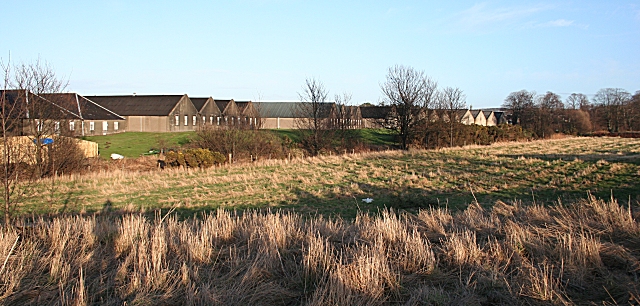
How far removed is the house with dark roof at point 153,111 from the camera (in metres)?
55.9

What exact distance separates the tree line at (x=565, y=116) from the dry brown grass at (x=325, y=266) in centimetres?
6650

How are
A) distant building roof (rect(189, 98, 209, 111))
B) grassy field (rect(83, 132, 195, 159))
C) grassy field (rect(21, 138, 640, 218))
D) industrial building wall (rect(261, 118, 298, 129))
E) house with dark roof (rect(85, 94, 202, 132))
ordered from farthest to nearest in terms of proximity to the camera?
1. industrial building wall (rect(261, 118, 298, 129))
2. distant building roof (rect(189, 98, 209, 111))
3. house with dark roof (rect(85, 94, 202, 132))
4. grassy field (rect(83, 132, 195, 159))
5. grassy field (rect(21, 138, 640, 218))

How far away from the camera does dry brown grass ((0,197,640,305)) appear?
12.6 ft

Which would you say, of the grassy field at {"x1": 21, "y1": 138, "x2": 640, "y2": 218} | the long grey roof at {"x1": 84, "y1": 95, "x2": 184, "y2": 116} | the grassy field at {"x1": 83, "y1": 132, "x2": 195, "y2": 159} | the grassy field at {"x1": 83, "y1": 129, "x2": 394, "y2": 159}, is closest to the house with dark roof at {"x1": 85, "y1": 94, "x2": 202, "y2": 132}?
the long grey roof at {"x1": 84, "y1": 95, "x2": 184, "y2": 116}

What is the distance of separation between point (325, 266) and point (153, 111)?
56.5 m

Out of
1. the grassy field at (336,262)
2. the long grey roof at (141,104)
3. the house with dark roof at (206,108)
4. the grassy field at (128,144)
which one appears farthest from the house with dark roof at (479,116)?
the grassy field at (336,262)

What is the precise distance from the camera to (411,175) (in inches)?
888

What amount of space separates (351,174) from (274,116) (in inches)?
2111

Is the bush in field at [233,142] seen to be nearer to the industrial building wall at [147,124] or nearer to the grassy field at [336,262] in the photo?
the industrial building wall at [147,124]

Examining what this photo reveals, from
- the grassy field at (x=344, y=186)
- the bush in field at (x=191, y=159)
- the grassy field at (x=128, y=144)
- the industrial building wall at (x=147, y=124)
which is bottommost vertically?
the grassy field at (x=344, y=186)

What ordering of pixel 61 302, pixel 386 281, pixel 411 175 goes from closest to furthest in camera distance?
pixel 61 302
pixel 386 281
pixel 411 175

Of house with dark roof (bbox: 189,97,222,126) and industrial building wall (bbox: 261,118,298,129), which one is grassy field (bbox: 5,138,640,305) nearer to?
house with dark roof (bbox: 189,97,222,126)

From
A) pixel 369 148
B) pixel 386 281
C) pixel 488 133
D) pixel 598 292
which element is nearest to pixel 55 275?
pixel 386 281

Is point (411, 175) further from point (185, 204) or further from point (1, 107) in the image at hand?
point (1, 107)
